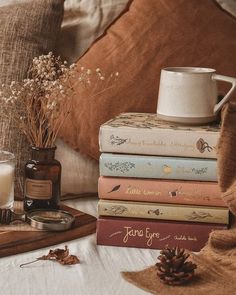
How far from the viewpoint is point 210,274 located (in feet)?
→ 4.14

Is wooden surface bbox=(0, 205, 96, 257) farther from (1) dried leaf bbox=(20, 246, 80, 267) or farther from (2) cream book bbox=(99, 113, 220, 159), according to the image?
(2) cream book bbox=(99, 113, 220, 159)

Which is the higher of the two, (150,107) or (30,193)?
(150,107)

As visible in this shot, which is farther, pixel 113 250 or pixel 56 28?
pixel 56 28

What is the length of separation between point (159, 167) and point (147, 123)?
0.11 m

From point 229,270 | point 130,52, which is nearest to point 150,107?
point 130,52

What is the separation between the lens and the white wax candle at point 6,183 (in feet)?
4.91

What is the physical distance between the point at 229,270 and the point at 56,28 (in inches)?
31.5

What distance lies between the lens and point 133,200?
1.42 metres

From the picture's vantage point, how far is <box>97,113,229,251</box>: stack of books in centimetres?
138

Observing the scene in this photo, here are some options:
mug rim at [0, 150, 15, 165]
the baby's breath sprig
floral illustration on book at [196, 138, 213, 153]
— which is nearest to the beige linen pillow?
the baby's breath sprig

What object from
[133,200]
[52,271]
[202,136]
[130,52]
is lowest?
[52,271]

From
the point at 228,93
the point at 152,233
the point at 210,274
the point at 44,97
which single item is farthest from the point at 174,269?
the point at 44,97

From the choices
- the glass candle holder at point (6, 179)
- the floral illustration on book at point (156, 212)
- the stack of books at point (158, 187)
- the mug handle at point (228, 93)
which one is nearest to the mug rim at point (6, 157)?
the glass candle holder at point (6, 179)

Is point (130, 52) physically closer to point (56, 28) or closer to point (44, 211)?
point (56, 28)
